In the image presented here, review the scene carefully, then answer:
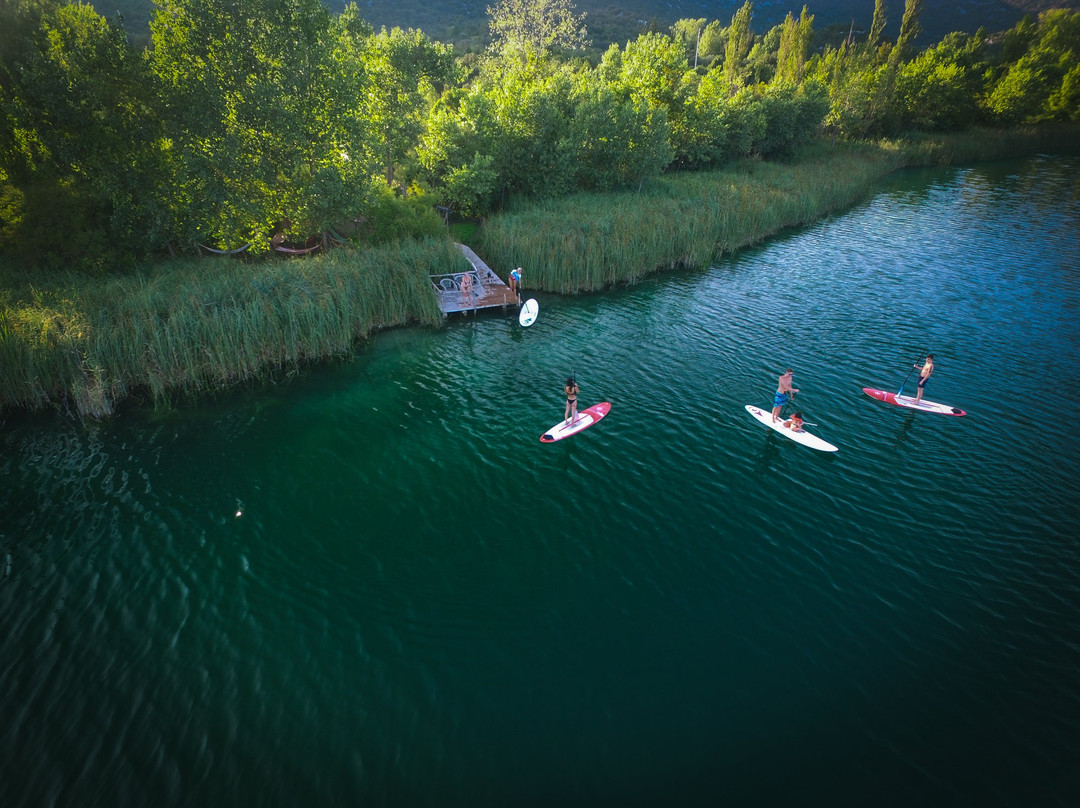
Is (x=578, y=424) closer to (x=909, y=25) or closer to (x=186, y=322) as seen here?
(x=186, y=322)

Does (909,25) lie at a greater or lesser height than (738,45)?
greater

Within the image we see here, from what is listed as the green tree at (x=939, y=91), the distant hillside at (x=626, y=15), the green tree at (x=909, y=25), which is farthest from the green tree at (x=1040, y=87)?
the distant hillside at (x=626, y=15)

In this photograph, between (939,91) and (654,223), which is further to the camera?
(939,91)

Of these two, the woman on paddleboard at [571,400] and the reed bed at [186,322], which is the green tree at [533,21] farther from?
the woman on paddleboard at [571,400]

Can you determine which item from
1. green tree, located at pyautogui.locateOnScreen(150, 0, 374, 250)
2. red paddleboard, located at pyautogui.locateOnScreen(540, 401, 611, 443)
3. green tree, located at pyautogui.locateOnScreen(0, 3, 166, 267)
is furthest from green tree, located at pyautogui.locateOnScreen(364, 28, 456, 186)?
red paddleboard, located at pyautogui.locateOnScreen(540, 401, 611, 443)

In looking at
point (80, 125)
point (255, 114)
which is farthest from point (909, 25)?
point (80, 125)

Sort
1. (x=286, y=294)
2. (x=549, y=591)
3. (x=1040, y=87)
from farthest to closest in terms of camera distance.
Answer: (x=1040, y=87) → (x=286, y=294) → (x=549, y=591)

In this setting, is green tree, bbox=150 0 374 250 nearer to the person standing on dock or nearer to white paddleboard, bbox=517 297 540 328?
the person standing on dock
